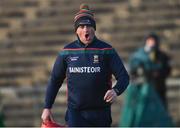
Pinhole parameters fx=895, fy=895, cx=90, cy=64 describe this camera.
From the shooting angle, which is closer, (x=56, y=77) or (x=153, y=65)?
(x=56, y=77)

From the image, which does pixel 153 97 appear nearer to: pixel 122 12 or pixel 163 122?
pixel 163 122

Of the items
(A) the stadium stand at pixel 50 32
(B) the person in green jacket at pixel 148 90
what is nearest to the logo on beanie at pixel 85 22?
(B) the person in green jacket at pixel 148 90

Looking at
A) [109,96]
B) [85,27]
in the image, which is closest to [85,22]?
[85,27]

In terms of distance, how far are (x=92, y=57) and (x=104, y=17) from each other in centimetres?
994

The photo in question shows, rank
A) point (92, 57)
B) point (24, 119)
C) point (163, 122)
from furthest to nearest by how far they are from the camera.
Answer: point (24, 119), point (163, 122), point (92, 57)

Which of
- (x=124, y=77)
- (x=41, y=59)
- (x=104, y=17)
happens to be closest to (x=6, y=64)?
(x=41, y=59)

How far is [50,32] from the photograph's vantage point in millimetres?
18172

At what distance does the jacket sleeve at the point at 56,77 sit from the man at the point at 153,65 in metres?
6.32

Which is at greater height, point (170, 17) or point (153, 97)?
point (170, 17)

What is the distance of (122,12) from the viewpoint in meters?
17.9

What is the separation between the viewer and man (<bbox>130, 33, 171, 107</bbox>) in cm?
1462

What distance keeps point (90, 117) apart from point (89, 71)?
0.44 meters

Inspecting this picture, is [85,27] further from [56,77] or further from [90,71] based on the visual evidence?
[56,77]

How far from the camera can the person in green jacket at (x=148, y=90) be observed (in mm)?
14172
